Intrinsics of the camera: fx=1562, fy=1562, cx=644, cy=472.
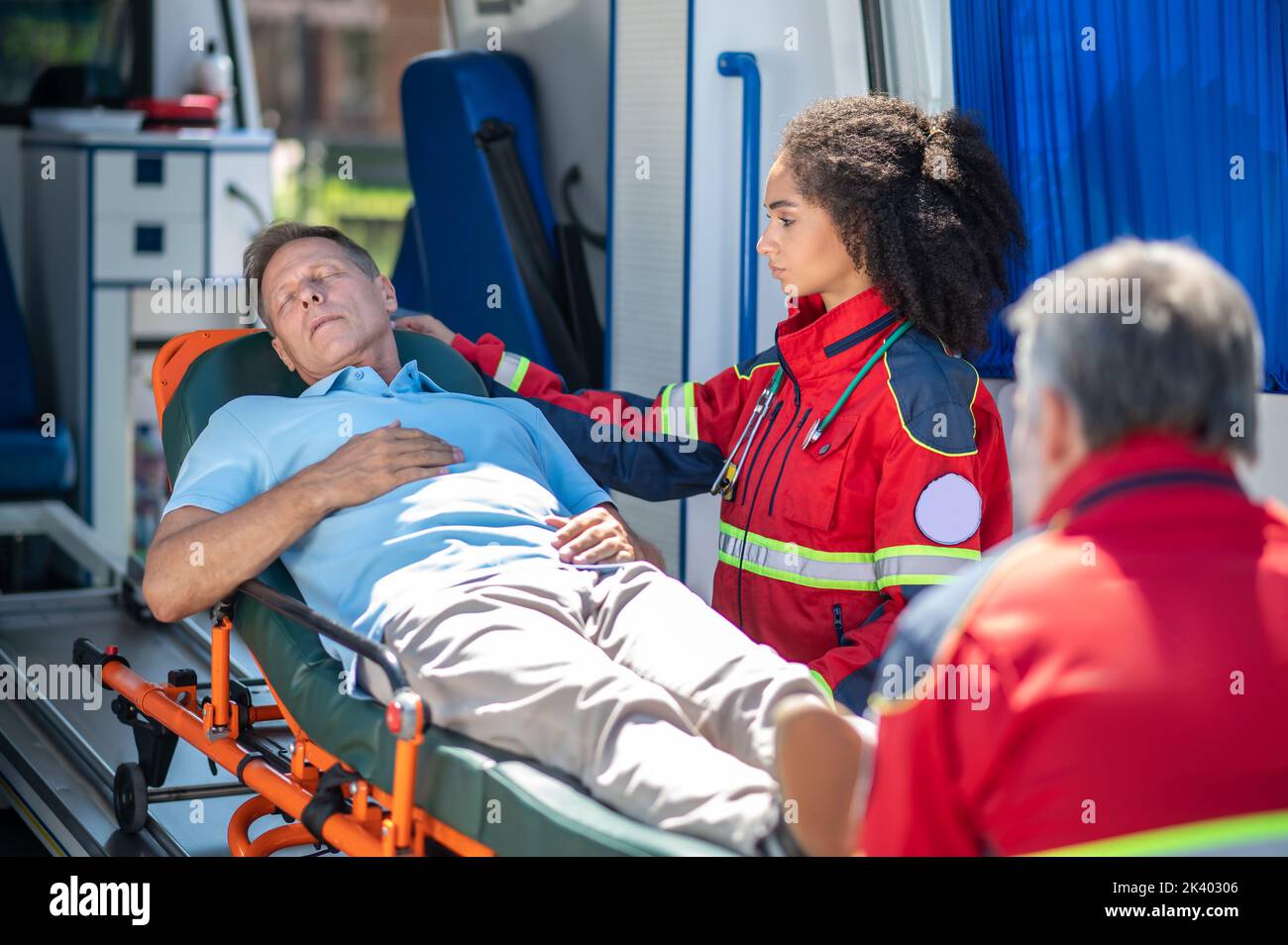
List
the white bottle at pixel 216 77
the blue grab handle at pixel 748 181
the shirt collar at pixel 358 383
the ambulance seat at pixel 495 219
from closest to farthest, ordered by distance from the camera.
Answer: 1. the shirt collar at pixel 358 383
2. the blue grab handle at pixel 748 181
3. the ambulance seat at pixel 495 219
4. the white bottle at pixel 216 77

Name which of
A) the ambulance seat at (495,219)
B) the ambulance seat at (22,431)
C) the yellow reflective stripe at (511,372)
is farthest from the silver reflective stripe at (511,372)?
the ambulance seat at (22,431)

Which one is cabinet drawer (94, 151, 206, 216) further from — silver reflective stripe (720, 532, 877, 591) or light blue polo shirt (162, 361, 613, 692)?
silver reflective stripe (720, 532, 877, 591)

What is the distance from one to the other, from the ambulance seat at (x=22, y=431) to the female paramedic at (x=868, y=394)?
148 inches

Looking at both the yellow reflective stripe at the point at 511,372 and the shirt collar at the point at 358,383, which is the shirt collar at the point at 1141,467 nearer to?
the shirt collar at the point at 358,383

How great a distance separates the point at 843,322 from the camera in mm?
2803

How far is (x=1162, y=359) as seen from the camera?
1418 mm

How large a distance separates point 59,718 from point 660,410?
1542 mm

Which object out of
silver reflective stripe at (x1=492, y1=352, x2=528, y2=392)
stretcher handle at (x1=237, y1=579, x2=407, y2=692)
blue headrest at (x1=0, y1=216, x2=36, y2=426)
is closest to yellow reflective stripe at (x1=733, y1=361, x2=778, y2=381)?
silver reflective stripe at (x1=492, y1=352, x2=528, y2=392)

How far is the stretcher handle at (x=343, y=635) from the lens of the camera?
7.35 ft

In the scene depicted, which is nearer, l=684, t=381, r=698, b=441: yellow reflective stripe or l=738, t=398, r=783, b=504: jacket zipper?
l=738, t=398, r=783, b=504: jacket zipper

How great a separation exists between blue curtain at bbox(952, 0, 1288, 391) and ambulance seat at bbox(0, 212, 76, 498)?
12.6 ft

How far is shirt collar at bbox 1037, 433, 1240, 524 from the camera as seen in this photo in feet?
4.67
